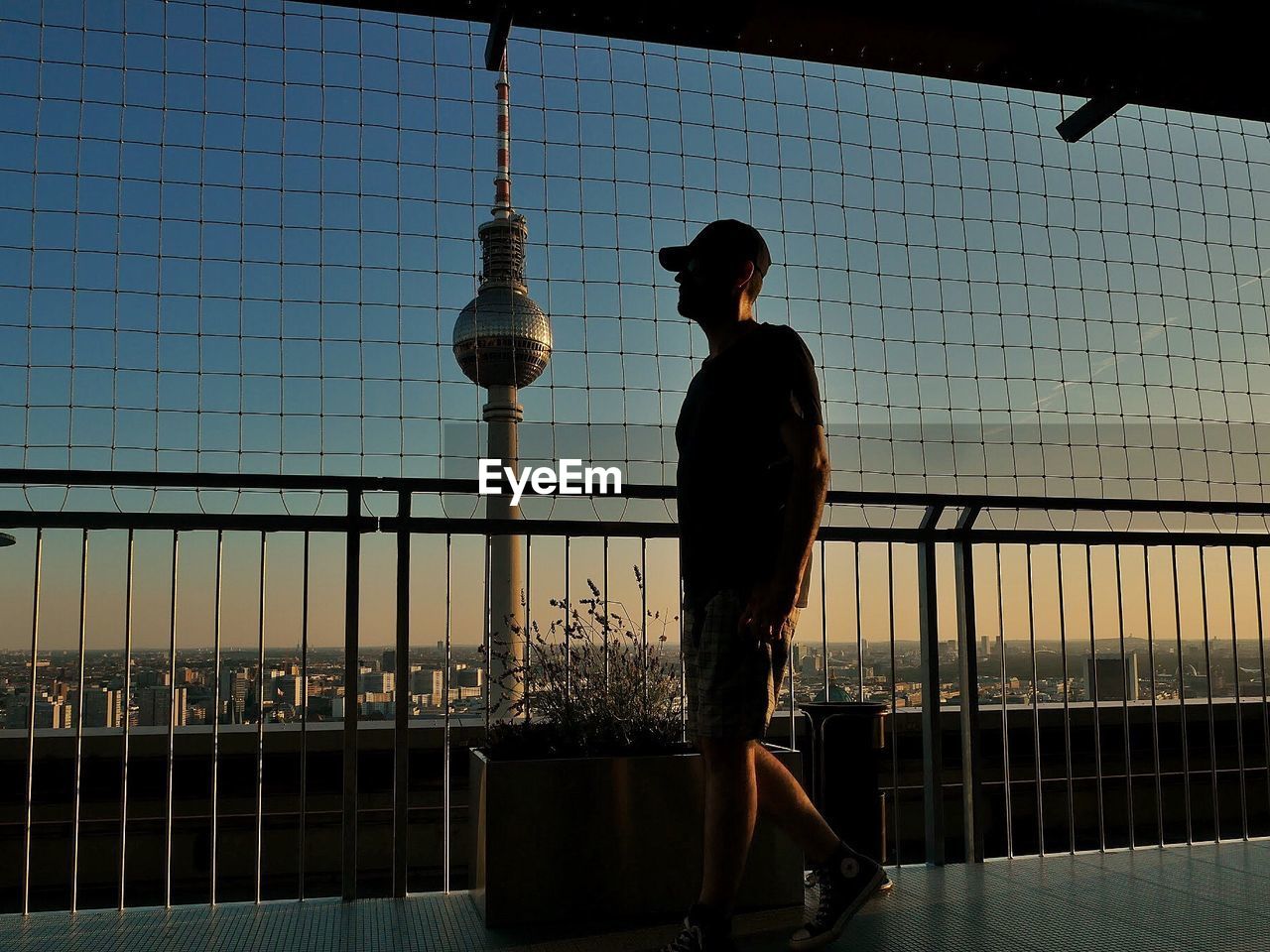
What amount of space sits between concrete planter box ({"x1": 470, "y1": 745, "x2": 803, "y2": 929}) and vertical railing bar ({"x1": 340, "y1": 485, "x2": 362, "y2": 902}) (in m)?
0.37

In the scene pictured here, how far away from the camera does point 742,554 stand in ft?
7.19

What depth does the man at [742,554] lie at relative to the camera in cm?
213

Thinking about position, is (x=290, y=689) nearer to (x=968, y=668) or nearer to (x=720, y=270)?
(x=720, y=270)

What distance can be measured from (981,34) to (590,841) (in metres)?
2.37

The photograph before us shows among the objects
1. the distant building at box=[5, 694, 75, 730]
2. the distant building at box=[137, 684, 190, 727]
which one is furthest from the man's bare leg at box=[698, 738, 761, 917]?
the distant building at box=[5, 694, 75, 730]

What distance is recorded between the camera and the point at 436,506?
119 inches

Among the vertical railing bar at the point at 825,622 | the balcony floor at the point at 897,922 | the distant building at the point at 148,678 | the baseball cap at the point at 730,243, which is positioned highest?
the baseball cap at the point at 730,243

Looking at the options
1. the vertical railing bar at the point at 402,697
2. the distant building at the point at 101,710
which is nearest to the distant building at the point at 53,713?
the distant building at the point at 101,710

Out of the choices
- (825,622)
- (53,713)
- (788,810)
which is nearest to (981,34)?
(825,622)

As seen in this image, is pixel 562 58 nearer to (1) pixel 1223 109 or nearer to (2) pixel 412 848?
(1) pixel 1223 109

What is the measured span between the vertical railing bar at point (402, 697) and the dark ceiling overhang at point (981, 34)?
4.55 feet

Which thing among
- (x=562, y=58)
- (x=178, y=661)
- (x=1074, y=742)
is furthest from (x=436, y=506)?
(x=1074, y=742)

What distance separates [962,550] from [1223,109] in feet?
5.33

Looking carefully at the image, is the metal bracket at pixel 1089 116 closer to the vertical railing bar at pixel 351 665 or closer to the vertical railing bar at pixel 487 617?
the vertical railing bar at pixel 487 617
